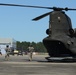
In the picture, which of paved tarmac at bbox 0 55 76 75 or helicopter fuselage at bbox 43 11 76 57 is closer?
paved tarmac at bbox 0 55 76 75

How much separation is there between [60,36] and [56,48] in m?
1.00

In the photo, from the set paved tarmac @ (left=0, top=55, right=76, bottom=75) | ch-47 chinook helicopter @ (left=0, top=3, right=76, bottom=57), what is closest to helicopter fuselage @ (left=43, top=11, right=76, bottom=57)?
ch-47 chinook helicopter @ (left=0, top=3, right=76, bottom=57)

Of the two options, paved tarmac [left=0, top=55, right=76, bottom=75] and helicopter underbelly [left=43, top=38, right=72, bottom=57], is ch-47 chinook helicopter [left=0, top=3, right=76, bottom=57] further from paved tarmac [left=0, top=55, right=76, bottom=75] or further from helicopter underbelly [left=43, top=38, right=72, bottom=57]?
paved tarmac [left=0, top=55, right=76, bottom=75]

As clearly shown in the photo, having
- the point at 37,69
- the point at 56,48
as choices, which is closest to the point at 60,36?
the point at 56,48

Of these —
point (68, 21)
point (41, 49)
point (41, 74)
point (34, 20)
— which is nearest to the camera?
point (41, 74)

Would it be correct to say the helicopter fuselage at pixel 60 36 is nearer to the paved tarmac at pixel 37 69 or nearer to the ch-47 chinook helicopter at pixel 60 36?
the ch-47 chinook helicopter at pixel 60 36

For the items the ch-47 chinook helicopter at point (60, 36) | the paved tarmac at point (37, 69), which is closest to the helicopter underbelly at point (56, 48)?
the ch-47 chinook helicopter at point (60, 36)

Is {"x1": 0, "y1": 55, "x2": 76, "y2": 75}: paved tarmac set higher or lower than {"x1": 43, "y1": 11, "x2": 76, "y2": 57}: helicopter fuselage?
lower

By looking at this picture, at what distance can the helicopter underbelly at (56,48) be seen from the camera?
24219mm

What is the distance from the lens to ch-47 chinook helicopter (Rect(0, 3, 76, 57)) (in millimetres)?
24156

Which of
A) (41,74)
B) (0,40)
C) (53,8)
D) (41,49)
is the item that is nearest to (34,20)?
(53,8)

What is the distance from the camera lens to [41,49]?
18400cm

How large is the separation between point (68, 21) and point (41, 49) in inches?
6269

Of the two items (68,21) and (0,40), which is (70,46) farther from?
(0,40)
